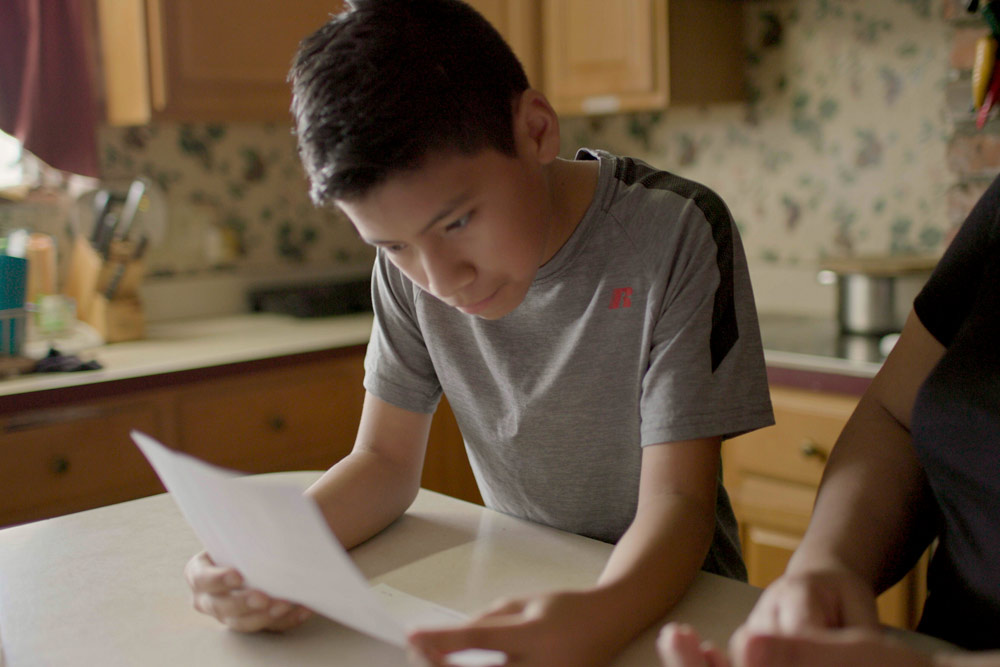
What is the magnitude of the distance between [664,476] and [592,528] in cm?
21

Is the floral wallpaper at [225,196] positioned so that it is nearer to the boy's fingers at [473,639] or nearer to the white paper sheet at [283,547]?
the white paper sheet at [283,547]

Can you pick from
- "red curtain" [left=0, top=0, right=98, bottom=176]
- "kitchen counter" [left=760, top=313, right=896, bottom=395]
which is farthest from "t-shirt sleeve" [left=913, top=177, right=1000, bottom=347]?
"red curtain" [left=0, top=0, right=98, bottom=176]

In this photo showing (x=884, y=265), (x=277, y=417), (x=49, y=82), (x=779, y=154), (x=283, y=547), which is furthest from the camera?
(x=779, y=154)

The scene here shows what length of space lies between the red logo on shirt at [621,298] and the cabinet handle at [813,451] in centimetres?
110

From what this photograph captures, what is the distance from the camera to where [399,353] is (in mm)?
1104

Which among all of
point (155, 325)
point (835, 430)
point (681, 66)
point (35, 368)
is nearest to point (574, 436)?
point (835, 430)

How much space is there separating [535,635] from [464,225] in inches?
14.0

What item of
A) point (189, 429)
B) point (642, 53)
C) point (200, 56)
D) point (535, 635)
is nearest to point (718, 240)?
point (535, 635)

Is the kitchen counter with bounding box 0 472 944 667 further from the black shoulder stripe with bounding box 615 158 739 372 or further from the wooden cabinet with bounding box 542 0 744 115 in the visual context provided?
the wooden cabinet with bounding box 542 0 744 115

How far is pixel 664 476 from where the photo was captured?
89 cm

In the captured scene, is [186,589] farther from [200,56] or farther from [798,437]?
[200,56]

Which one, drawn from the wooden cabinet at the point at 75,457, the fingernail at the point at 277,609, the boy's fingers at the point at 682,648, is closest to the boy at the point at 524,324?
the fingernail at the point at 277,609

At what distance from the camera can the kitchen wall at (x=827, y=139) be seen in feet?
7.68

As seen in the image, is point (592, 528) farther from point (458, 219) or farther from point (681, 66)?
point (681, 66)
